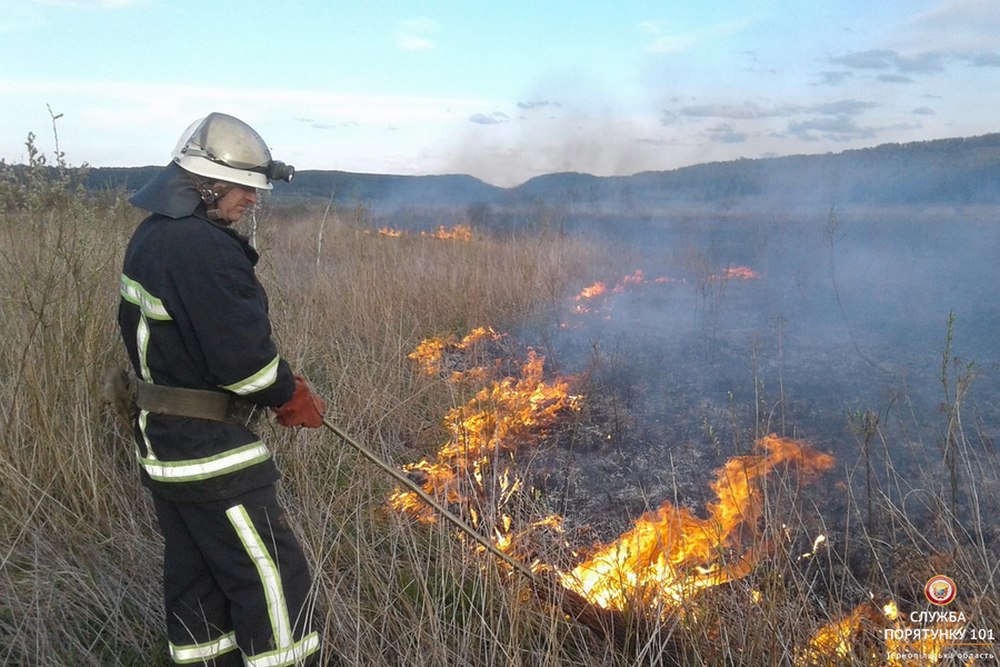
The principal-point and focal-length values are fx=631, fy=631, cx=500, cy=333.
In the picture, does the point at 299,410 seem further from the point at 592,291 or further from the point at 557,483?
the point at 592,291

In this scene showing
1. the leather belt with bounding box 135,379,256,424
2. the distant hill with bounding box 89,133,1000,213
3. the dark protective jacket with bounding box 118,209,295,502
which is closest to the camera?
the dark protective jacket with bounding box 118,209,295,502

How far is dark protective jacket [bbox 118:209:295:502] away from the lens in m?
1.87

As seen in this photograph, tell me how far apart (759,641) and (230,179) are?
224 centimetres

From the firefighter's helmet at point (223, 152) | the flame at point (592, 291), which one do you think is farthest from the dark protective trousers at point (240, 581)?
the flame at point (592, 291)

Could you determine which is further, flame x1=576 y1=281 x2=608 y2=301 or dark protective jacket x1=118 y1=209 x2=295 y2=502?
flame x1=576 y1=281 x2=608 y2=301

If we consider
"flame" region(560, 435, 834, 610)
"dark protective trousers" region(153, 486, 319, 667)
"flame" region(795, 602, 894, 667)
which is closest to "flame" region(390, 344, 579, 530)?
"flame" region(560, 435, 834, 610)

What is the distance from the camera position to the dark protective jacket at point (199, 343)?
1.87 m

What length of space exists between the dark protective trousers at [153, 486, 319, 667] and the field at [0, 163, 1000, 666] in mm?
188

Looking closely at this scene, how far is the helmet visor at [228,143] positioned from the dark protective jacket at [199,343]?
219 mm

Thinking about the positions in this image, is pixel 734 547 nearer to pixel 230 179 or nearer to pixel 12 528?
pixel 230 179

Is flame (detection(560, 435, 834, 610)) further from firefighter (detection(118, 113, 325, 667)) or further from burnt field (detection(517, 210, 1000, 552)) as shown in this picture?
firefighter (detection(118, 113, 325, 667))

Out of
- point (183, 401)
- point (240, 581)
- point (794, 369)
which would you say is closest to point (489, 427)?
point (240, 581)

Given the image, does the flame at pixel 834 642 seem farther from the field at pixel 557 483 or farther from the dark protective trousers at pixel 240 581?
the dark protective trousers at pixel 240 581

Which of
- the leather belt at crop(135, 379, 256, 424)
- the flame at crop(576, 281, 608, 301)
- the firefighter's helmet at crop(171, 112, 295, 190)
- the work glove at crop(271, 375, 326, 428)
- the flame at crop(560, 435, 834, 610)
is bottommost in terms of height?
the flame at crop(560, 435, 834, 610)
